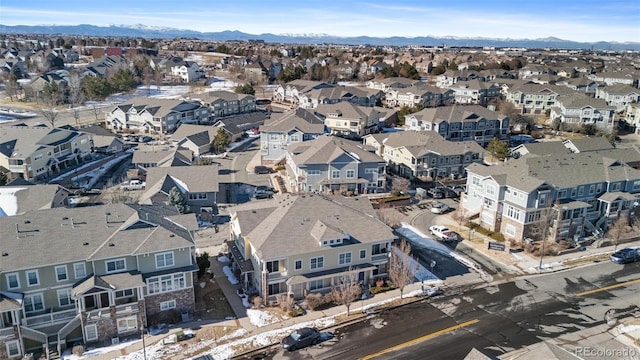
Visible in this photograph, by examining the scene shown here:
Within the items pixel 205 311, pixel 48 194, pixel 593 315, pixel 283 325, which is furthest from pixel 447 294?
pixel 48 194

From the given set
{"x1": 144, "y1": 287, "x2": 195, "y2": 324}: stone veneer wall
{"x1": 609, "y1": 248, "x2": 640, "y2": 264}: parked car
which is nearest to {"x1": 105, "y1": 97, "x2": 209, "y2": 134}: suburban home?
{"x1": 144, "y1": 287, "x2": 195, "y2": 324}: stone veneer wall

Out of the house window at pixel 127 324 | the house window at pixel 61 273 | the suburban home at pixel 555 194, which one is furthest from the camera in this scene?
the suburban home at pixel 555 194

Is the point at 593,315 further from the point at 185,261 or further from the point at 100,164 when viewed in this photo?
the point at 100,164

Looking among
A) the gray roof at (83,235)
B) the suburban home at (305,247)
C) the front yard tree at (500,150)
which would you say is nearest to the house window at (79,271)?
the gray roof at (83,235)

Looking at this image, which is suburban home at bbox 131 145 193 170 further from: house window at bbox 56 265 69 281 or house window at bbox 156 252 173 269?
house window at bbox 56 265 69 281

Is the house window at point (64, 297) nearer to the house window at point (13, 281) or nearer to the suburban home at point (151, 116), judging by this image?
the house window at point (13, 281)

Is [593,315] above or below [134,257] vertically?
below

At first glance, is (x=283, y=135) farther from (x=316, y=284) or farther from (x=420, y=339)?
(x=420, y=339)
